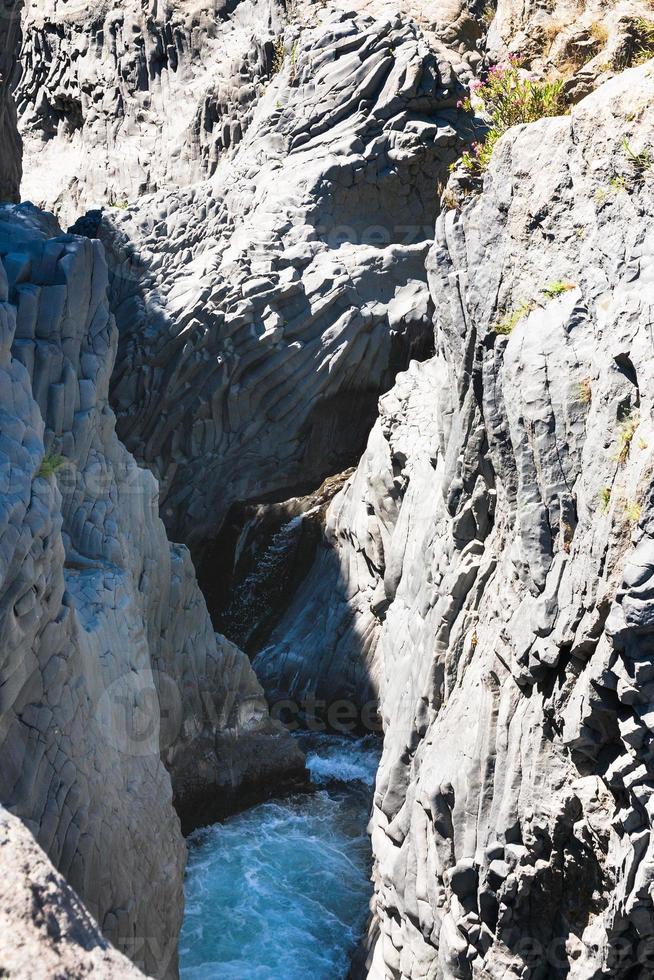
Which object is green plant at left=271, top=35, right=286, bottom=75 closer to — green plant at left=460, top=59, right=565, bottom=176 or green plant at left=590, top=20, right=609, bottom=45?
green plant at left=460, top=59, right=565, bottom=176

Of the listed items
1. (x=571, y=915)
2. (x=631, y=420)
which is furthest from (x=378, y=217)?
(x=571, y=915)

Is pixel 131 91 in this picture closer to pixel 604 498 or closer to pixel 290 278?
pixel 290 278

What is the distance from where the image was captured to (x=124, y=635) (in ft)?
31.6

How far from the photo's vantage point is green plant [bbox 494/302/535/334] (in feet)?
26.4

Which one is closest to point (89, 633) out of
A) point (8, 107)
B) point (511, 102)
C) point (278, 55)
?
point (511, 102)

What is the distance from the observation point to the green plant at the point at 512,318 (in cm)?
805

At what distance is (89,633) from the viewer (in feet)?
28.9

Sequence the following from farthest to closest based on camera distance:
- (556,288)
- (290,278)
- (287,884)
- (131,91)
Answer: (131,91) < (290,278) < (287,884) < (556,288)

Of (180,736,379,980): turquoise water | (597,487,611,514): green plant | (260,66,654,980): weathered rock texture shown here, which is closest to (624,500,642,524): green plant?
(260,66,654,980): weathered rock texture

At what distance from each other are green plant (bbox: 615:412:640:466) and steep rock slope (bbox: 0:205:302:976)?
163 inches

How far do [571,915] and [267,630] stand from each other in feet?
36.5

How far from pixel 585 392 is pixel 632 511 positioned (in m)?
1.21

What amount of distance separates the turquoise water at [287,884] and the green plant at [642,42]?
977cm

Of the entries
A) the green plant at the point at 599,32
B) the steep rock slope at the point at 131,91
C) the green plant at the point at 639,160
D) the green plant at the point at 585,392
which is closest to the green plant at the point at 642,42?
the green plant at the point at 599,32
